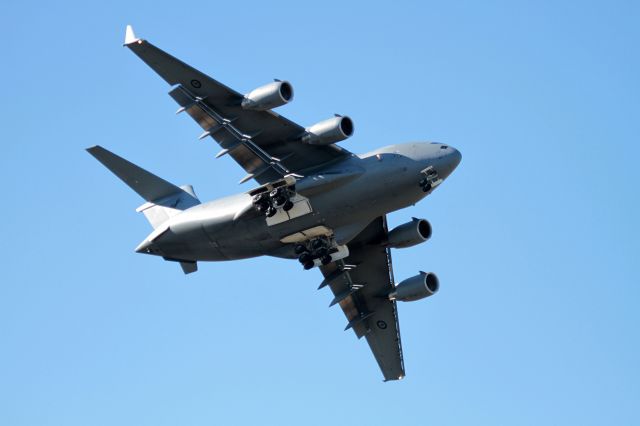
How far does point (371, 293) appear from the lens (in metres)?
43.1

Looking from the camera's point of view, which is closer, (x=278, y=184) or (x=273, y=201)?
(x=278, y=184)

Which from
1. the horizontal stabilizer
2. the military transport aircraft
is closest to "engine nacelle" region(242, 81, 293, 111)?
the military transport aircraft

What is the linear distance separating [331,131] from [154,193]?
8.42 meters

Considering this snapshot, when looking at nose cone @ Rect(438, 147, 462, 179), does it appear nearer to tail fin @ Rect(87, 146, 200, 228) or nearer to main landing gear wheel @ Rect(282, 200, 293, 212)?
main landing gear wheel @ Rect(282, 200, 293, 212)

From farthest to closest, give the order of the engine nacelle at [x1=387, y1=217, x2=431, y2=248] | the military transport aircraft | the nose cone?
the engine nacelle at [x1=387, y1=217, x2=431, y2=248] < the nose cone < the military transport aircraft

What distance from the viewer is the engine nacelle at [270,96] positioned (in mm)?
35156

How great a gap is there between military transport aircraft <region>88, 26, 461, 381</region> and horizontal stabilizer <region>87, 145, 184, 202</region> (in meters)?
0.03

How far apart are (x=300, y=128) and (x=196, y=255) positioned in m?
5.99

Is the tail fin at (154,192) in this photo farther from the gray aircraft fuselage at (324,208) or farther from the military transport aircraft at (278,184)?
the gray aircraft fuselage at (324,208)

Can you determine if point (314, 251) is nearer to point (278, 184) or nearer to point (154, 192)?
point (278, 184)

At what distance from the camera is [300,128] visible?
3694cm

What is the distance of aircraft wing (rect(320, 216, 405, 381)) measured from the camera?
41.8 meters

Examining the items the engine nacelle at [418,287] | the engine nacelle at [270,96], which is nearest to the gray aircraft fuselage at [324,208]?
the engine nacelle at [270,96]

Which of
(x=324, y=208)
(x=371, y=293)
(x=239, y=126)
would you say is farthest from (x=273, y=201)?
(x=371, y=293)
